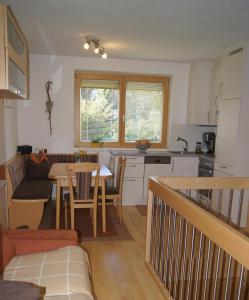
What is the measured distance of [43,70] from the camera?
445cm

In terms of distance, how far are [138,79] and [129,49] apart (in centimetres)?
101

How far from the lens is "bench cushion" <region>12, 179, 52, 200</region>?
3283 millimetres

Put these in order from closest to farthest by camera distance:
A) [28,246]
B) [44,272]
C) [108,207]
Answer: [44,272] → [28,246] → [108,207]

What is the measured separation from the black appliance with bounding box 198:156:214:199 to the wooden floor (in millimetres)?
1498

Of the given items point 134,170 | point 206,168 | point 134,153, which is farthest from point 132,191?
point 206,168

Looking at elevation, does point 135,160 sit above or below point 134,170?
above

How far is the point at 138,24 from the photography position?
2.89 meters

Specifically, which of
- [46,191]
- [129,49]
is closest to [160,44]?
[129,49]

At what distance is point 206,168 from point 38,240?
3.11 metres

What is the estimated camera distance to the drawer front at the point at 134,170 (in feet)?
A: 14.6

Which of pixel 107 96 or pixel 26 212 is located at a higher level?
pixel 107 96

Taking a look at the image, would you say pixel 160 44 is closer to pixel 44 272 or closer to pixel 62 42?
pixel 62 42

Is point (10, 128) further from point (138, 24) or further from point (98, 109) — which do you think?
point (138, 24)

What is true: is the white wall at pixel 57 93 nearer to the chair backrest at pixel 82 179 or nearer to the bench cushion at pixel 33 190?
the bench cushion at pixel 33 190
